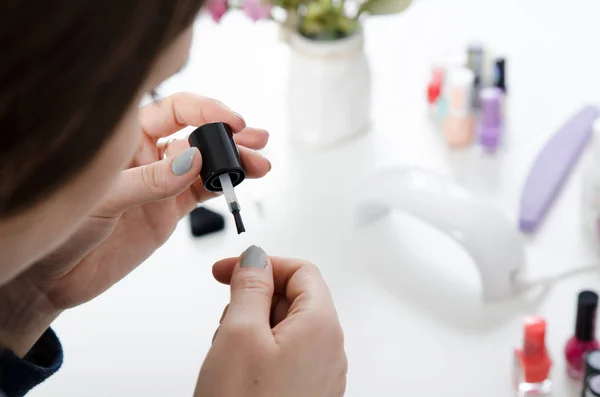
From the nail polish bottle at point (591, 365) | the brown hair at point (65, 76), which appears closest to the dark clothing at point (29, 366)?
the brown hair at point (65, 76)

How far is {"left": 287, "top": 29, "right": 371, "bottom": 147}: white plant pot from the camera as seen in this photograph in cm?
94

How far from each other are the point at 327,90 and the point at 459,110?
154mm

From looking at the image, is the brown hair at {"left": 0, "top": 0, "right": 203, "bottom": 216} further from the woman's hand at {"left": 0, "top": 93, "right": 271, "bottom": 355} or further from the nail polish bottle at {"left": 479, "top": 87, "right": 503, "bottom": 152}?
Result: the nail polish bottle at {"left": 479, "top": 87, "right": 503, "bottom": 152}

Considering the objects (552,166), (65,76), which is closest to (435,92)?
(552,166)

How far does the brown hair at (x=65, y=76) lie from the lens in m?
0.31

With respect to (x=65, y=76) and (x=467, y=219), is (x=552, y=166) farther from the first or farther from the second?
(x=65, y=76)

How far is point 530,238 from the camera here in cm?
86

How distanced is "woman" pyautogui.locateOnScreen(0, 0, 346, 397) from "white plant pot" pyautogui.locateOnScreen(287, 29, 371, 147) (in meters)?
0.22

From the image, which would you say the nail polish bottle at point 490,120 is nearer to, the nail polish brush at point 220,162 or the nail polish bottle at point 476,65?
the nail polish bottle at point 476,65

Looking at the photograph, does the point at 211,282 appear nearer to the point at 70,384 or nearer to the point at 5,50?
the point at 70,384

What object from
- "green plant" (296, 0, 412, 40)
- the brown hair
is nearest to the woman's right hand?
the brown hair

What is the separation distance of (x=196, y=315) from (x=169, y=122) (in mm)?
182

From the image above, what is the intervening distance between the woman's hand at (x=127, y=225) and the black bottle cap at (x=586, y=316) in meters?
0.28

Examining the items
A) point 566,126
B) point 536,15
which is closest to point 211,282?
point 566,126
